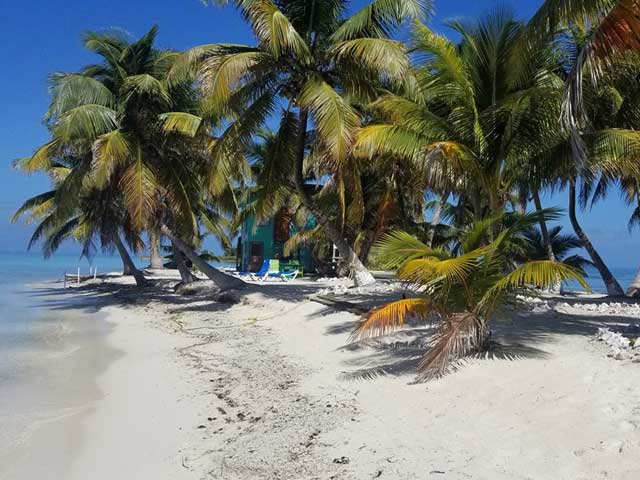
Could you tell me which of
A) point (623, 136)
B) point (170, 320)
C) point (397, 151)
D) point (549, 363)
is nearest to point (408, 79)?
point (397, 151)

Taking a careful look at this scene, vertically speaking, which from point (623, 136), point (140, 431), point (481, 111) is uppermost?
point (481, 111)

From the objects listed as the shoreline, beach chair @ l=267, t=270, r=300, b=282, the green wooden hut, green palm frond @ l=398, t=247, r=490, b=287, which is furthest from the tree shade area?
the green wooden hut

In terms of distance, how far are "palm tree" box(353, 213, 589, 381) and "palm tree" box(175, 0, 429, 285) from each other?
17.5ft

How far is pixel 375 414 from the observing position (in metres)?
5.15

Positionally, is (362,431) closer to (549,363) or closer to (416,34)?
(549,363)

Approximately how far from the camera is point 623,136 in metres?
7.55

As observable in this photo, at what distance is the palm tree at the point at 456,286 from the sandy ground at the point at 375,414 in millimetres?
275

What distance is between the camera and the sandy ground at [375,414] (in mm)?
3934

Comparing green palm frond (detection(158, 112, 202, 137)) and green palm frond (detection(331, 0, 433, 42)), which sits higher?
green palm frond (detection(331, 0, 433, 42))

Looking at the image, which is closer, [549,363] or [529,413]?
[529,413]

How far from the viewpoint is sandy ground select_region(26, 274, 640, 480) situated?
3.93m

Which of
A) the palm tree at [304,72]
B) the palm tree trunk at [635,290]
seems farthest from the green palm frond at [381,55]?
the palm tree trunk at [635,290]

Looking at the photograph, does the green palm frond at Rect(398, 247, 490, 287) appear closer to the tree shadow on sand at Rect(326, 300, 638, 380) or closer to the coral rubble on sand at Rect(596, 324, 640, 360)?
the tree shadow on sand at Rect(326, 300, 638, 380)

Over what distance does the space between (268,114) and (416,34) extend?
5.24 metres
